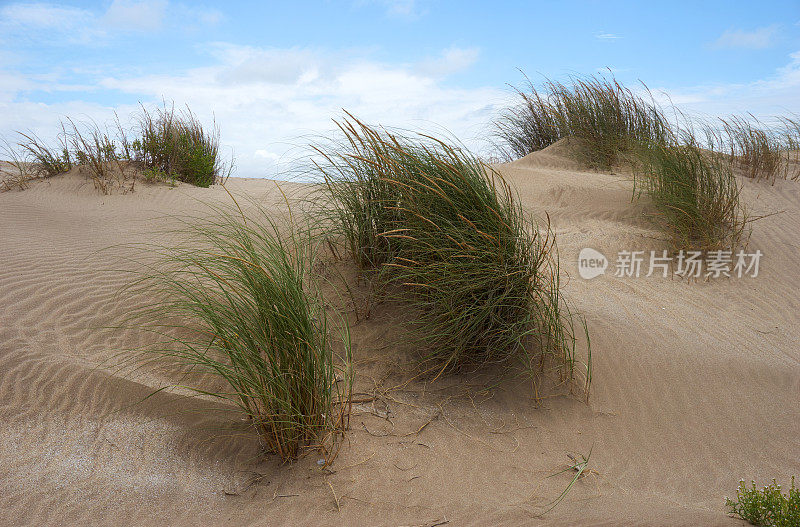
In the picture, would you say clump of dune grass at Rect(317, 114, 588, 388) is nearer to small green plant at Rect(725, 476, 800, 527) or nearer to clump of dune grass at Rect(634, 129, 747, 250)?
small green plant at Rect(725, 476, 800, 527)

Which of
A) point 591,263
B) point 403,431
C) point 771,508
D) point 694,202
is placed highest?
point 694,202

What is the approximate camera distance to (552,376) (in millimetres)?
3998

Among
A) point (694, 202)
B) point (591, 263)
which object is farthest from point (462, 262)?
point (694, 202)

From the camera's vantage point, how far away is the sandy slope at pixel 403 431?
2844 mm

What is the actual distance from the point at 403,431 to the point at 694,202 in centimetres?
536

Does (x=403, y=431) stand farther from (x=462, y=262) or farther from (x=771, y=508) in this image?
(x=771, y=508)

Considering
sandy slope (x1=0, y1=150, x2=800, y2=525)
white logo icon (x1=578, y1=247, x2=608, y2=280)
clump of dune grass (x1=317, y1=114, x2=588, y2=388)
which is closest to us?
sandy slope (x1=0, y1=150, x2=800, y2=525)

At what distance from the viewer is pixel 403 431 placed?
342cm

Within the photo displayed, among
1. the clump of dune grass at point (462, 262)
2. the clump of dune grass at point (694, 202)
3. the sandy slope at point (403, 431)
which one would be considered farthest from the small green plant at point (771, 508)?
the clump of dune grass at point (694, 202)

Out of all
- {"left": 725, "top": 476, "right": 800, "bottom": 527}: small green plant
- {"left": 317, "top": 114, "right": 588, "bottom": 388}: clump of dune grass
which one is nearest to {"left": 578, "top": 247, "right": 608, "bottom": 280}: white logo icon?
{"left": 317, "top": 114, "right": 588, "bottom": 388}: clump of dune grass

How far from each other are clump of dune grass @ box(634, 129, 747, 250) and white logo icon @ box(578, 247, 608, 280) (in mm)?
960

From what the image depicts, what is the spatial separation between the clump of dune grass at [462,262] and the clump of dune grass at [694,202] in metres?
3.56

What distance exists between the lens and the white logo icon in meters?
6.49

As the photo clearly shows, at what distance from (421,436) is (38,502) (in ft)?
6.82
